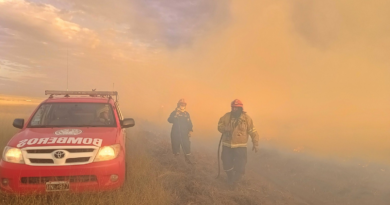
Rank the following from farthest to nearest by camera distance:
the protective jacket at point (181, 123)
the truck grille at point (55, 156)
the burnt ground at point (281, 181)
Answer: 1. the protective jacket at point (181, 123)
2. the burnt ground at point (281, 181)
3. the truck grille at point (55, 156)

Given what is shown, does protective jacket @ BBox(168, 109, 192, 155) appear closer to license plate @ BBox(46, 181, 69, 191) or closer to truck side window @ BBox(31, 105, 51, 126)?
truck side window @ BBox(31, 105, 51, 126)

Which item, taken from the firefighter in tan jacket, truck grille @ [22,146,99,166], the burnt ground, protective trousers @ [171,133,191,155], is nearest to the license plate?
truck grille @ [22,146,99,166]

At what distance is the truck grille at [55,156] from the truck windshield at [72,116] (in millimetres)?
1039

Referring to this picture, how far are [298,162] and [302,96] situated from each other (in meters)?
20.8

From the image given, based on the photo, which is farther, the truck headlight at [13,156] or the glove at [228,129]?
the glove at [228,129]

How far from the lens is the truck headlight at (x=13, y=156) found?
425 cm

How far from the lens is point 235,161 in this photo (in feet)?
22.8

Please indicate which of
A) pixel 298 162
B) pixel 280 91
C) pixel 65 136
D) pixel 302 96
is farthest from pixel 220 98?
pixel 65 136

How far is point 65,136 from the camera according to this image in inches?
183

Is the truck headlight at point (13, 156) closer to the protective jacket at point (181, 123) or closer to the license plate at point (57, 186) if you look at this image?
the license plate at point (57, 186)

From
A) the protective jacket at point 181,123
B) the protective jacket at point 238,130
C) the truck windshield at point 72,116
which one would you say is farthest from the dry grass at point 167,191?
the truck windshield at point 72,116

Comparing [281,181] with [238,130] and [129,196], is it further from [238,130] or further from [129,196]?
[129,196]

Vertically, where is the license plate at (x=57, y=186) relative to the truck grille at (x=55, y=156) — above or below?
below

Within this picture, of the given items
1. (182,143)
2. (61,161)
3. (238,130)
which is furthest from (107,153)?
(182,143)
